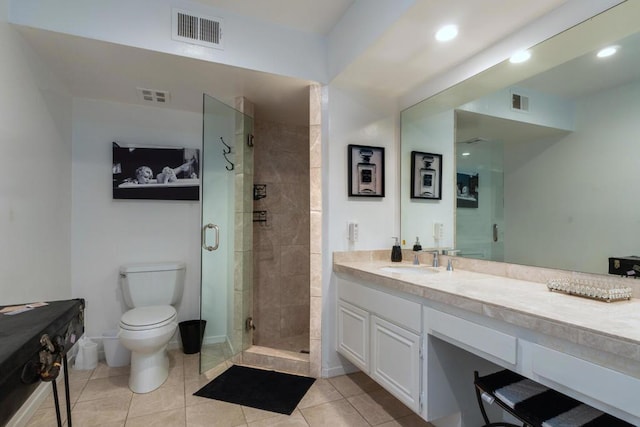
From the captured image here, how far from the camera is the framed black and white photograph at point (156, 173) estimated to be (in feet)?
8.94

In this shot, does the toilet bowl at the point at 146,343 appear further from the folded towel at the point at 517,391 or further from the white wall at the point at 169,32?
the folded towel at the point at 517,391

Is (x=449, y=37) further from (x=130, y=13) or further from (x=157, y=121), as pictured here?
(x=157, y=121)

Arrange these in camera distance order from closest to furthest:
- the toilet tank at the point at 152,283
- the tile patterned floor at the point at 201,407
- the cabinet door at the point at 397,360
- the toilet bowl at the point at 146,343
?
1. the cabinet door at the point at 397,360
2. the tile patterned floor at the point at 201,407
3. the toilet bowl at the point at 146,343
4. the toilet tank at the point at 152,283

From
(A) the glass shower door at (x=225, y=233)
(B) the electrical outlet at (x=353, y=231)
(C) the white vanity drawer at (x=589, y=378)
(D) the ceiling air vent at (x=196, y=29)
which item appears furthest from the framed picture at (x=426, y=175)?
(D) the ceiling air vent at (x=196, y=29)

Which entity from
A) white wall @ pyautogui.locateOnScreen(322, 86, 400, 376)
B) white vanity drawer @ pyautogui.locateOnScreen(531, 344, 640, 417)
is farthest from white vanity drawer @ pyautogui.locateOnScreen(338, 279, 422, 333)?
white vanity drawer @ pyautogui.locateOnScreen(531, 344, 640, 417)

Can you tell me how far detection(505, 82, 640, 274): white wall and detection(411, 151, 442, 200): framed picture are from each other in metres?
0.64

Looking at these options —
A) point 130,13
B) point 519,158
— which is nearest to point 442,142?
point 519,158

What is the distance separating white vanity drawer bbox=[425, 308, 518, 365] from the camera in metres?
1.18

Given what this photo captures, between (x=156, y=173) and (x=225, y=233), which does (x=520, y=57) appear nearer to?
(x=225, y=233)

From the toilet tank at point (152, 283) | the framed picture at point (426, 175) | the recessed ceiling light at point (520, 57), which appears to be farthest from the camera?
the toilet tank at point (152, 283)

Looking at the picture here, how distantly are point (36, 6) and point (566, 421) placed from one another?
3069 millimetres

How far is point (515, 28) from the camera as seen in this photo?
171 cm

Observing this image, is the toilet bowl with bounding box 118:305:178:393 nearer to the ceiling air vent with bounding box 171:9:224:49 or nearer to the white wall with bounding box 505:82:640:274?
the ceiling air vent with bounding box 171:9:224:49

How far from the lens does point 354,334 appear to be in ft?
7.02
